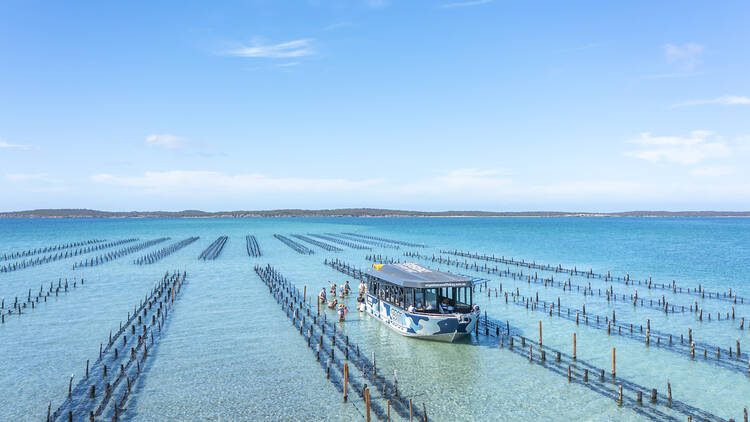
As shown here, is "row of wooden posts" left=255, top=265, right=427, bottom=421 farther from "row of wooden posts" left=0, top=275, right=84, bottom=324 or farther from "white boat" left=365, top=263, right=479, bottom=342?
"row of wooden posts" left=0, top=275, right=84, bottom=324

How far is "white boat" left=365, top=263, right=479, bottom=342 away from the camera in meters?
27.8

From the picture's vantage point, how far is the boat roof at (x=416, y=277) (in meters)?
28.8

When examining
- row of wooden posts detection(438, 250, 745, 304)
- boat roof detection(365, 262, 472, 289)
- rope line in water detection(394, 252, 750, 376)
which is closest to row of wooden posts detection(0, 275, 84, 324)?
boat roof detection(365, 262, 472, 289)

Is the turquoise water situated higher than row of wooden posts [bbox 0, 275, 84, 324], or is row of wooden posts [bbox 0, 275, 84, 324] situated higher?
row of wooden posts [bbox 0, 275, 84, 324]

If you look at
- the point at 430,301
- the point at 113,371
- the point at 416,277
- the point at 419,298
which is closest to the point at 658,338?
the point at 430,301

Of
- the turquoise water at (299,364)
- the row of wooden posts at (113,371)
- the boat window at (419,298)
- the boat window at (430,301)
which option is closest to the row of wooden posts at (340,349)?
the turquoise water at (299,364)

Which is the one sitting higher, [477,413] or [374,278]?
[374,278]

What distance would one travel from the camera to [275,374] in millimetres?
23500

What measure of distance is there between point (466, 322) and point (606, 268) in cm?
5020

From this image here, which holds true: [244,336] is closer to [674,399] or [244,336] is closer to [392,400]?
[392,400]

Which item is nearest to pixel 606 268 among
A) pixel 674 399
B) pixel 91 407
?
pixel 674 399

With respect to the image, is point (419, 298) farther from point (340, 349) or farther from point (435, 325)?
point (340, 349)

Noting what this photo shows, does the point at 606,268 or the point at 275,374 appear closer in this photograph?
the point at 275,374

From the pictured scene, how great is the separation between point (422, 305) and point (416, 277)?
1864mm
